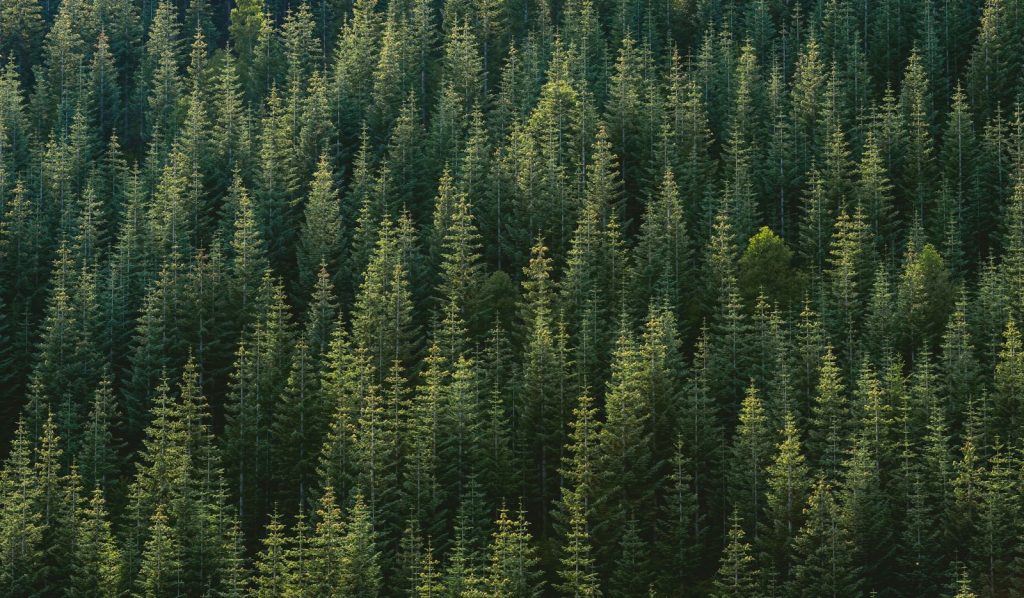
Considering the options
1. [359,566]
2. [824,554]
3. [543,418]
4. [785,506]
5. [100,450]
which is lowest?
[359,566]

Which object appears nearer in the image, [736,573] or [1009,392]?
[736,573]

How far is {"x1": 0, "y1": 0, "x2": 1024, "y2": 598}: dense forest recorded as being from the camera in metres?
77.5

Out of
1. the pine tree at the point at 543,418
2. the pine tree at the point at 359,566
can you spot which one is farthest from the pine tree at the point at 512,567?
the pine tree at the point at 543,418

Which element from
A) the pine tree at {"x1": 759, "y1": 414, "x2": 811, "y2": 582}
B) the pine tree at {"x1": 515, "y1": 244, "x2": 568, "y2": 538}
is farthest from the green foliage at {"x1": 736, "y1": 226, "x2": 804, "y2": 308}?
the pine tree at {"x1": 759, "y1": 414, "x2": 811, "y2": 582}

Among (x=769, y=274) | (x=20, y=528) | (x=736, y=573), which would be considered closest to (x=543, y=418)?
(x=736, y=573)

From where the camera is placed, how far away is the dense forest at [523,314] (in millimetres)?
77500

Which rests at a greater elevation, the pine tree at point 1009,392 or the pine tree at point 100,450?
the pine tree at point 1009,392

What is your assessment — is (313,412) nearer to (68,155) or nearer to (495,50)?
(68,155)

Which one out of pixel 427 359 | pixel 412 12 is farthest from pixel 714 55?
pixel 427 359

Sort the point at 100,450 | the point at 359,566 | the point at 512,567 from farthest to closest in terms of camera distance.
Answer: the point at 100,450 → the point at 359,566 → the point at 512,567

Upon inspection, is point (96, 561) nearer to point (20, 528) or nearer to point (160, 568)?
point (160, 568)

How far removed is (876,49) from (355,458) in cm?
8596

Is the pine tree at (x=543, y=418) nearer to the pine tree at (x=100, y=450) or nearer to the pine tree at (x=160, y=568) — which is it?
the pine tree at (x=160, y=568)

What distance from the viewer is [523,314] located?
9625 centimetres
